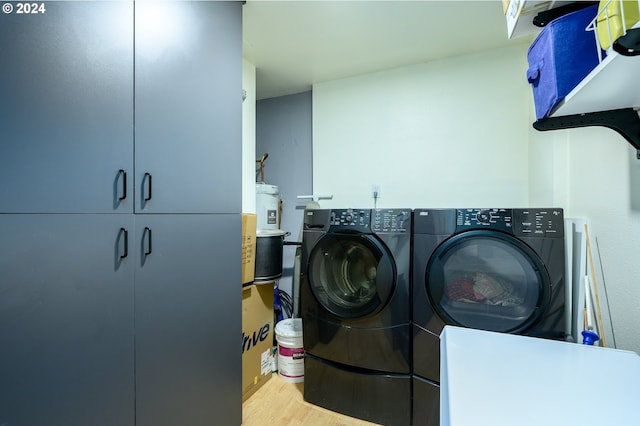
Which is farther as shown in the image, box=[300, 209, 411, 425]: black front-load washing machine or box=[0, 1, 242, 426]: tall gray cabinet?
box=[300, 209, 411, 425]: black front-load washing machine

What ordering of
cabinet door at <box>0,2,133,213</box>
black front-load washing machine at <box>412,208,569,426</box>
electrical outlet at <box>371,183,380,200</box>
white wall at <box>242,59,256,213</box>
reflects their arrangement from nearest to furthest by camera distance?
cabinet door at <box>0,2,133,213</box>, black front-load washing machine at <box>412,208,569,426</box>, white wall at <box>242,59,256,213</box>, electrical outlet at <box>371,183,380,200</box>

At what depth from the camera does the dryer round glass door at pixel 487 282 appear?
1.29 m

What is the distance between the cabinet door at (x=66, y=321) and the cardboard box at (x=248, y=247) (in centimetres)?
70

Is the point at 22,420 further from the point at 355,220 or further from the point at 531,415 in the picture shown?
the point at 355,220

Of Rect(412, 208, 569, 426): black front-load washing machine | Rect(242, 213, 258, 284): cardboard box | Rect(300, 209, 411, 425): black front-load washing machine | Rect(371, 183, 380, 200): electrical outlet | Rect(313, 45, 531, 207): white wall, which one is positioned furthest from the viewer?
Rect(371, 183, 380, 200): electrical outlet

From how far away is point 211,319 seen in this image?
4.38 ft

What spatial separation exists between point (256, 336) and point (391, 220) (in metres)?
1.26

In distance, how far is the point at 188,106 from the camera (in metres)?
1.24

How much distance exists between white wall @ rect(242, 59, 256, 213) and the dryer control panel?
2.62 ft

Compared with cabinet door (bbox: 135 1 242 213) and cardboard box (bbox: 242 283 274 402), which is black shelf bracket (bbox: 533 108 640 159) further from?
cardboard box (bbox: 242 283 274 402)

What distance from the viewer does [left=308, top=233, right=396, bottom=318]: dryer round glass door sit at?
1.57 meters

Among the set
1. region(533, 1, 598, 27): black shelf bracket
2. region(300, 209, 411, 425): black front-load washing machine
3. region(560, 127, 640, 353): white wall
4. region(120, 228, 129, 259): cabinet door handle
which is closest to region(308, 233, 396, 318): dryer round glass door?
region(300, 209, 411, 425): black front-load washing machine

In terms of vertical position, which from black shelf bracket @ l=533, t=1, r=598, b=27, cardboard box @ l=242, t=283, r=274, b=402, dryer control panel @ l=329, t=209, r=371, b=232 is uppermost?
black shelf bracket @ l=533, t=1, r=598, b=27

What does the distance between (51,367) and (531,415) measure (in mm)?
1323
